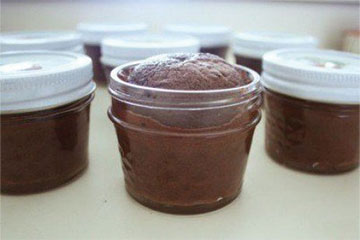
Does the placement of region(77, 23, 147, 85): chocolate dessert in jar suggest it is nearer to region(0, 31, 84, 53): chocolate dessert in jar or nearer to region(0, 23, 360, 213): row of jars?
region(0, 31, 84, 53): chocolate dessert in jar

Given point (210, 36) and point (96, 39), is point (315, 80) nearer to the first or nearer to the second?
point (210, 36)

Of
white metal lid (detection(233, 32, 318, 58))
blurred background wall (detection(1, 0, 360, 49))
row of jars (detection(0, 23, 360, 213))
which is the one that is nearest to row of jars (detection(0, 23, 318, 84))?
white metal lid (detection(233, 32, 318, 58))

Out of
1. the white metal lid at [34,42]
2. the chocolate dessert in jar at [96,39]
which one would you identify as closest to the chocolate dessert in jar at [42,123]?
the white metal lid at [34,42]

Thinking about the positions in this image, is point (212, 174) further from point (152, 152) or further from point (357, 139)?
point (357, 139)

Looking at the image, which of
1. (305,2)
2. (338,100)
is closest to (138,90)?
(338,100)

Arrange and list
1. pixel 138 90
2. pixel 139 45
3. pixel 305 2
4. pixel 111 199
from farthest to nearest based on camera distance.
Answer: pixel 305 2 < pixel 139 45 < pixel 111 199 < pixel 138 90

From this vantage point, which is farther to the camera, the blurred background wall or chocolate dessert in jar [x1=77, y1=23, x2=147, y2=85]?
the blurred background wall

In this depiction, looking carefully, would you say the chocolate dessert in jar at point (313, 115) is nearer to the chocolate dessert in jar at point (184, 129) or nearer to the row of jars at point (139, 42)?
the chocolate dessert in jar at point (184, 129)
